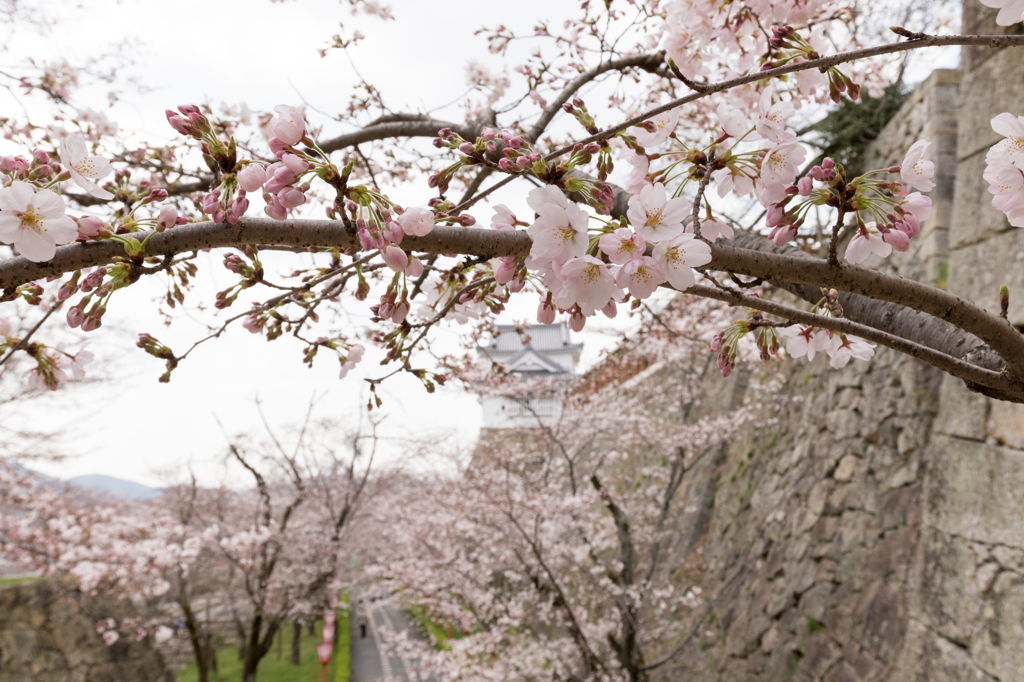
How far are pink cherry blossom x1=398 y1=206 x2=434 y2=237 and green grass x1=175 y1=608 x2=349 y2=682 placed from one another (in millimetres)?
12822

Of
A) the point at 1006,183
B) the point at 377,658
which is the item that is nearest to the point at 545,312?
the point at 1006,183

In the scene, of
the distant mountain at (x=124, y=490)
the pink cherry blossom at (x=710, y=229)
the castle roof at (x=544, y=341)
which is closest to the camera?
the pink cherry blossom at (x=710, y=229)

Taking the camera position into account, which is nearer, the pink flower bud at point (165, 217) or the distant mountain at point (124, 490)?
the pink flower bud at point (165, 217)

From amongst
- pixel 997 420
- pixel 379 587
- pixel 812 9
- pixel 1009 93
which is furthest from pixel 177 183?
pixel 379 587

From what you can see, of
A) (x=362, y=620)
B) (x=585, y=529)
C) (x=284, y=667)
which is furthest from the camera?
(x=362, y=620)

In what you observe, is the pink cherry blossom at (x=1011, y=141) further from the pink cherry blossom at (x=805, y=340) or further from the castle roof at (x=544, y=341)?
the castle roof at (x=544, y=341)

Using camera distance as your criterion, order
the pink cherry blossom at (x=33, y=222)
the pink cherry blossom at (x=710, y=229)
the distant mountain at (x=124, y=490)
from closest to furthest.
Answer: the pink cherry blossom at (x=33, y=222) < the pink cherry blossom at (x=710, y=229) < the distant mountain at (x=124, y=490)

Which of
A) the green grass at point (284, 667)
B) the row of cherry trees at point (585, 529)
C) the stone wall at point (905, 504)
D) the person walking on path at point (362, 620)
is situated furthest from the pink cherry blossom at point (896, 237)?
the person walking on path at point (362, 620)

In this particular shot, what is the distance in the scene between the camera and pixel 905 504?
13.7ft

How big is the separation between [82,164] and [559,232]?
86cm

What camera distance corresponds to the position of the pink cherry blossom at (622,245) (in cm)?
84

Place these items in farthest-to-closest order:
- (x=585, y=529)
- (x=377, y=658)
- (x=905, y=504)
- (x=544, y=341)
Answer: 1. (x=544, y=341)
2. (x=377, y=658)
3. (x=585, y=529)
4. (x=905, y=504)

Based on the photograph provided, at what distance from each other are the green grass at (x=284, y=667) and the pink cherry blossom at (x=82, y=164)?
12.7 m

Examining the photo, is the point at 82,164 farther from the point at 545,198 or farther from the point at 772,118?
the point at 772,118
